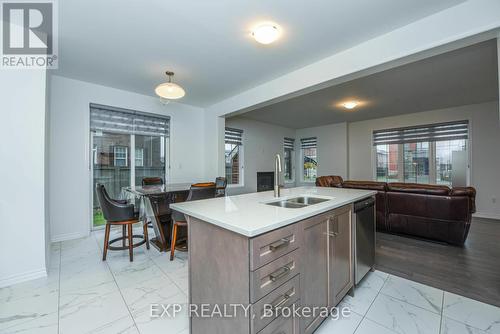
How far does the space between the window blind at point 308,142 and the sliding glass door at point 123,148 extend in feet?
16.1

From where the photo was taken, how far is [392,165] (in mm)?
5930

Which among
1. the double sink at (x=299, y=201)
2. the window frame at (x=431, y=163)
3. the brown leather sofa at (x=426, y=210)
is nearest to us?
the double sink at (x=299, y=201)

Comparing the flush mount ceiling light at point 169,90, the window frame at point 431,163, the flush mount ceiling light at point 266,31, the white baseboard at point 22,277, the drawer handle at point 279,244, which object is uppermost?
the flush mount ceiling light at point 266,31

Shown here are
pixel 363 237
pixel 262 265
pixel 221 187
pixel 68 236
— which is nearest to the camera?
pixel 262 265

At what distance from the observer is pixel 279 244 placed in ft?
3.65

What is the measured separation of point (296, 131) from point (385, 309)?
21.6 feet

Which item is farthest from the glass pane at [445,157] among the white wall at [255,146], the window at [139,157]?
the window at [139,157]

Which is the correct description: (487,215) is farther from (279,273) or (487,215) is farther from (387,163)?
(279,273)

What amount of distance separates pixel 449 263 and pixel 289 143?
563 cm

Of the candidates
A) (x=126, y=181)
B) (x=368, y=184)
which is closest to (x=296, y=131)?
(x=368, y=184)

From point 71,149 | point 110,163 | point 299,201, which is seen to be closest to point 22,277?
point 71,149

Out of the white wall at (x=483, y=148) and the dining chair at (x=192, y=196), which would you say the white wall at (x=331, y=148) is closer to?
the white wall at (x=483, y=148)

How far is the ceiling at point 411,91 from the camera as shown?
9.15ft

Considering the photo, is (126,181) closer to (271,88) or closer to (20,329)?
(20,329)
